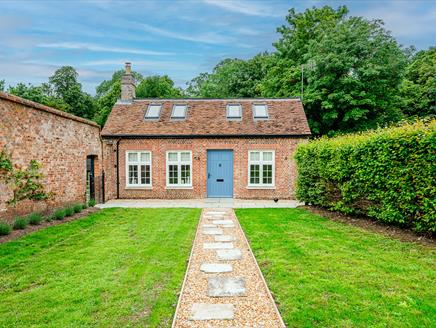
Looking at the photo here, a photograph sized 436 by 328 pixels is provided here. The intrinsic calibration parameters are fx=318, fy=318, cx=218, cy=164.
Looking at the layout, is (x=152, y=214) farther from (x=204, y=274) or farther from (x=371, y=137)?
(x=371, y=137)

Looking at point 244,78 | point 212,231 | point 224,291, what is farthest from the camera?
point 244,78

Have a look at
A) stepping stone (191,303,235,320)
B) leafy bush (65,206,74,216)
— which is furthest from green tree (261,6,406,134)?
stepping stone (191,303,235,320)

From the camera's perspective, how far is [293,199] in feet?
51.8

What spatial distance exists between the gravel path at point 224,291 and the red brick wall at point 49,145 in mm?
5542

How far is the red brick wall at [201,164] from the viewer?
15.9m

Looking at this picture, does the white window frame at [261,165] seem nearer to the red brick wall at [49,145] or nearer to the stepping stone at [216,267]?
the red brick wall at [49,145]

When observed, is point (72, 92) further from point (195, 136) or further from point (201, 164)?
point (201, 164)

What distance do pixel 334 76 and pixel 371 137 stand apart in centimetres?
1314

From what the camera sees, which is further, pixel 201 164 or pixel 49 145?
pixel 201 164

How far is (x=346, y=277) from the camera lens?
5.02m

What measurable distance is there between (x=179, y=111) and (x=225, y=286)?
1372 centimetres

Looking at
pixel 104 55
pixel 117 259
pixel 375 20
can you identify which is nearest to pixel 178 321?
pixel 117 259

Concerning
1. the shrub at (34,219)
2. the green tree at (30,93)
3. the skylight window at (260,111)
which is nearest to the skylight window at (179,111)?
the skylight window at (260,111)

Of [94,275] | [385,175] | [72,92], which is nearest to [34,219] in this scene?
[94,275]
